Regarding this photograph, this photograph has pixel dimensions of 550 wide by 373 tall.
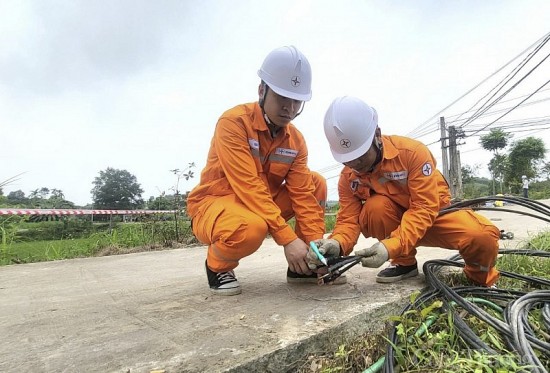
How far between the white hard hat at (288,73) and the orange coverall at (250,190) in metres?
0.18

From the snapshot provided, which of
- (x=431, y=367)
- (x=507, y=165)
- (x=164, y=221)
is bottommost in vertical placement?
(x=431, y=367)

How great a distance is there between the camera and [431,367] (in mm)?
1114

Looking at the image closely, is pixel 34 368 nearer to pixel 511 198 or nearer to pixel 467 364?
pixel 467 364

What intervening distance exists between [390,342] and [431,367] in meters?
0.13

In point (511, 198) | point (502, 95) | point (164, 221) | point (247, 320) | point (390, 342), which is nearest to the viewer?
point (390, 342)

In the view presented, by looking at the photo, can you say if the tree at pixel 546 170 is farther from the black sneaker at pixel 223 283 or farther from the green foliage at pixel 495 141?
the black sneaker at pixel 223 283

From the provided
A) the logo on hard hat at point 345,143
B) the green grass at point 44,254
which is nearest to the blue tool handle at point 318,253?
the logo on hard hat at point 345,143

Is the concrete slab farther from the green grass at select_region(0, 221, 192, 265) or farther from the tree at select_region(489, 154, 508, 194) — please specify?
the tree at select_region(489, 154, 508, 194)

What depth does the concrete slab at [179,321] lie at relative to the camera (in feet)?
3.65

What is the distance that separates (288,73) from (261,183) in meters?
0.58

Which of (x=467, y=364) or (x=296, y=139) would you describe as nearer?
(x=467, y=364)

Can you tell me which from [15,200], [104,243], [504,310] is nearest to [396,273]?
[504,310]

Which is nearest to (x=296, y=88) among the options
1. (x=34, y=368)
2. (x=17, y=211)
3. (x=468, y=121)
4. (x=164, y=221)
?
(x=34, y=368)

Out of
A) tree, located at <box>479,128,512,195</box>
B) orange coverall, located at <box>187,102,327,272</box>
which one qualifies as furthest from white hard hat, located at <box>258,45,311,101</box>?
tree, located at <box>479,128,512,195</box>
